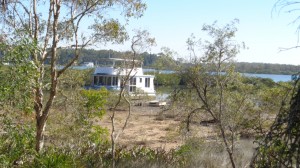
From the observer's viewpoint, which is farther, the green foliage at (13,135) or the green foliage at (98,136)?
the green foliage at (98,136)

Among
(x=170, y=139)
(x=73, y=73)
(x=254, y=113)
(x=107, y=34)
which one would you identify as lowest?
(x=170, y=139)

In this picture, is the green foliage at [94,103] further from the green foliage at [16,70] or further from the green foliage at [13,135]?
the green foliage at [16,70]

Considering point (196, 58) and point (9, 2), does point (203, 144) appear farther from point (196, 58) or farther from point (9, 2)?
point (9, 2)

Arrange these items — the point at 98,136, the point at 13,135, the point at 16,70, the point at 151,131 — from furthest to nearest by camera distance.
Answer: the point at 151,131, the point at 98,136, the point at 13,135, the point at 16,70

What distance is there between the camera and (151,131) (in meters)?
Answer: 24.5

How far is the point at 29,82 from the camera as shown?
240 inches

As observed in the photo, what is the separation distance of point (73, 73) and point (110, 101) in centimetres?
1762

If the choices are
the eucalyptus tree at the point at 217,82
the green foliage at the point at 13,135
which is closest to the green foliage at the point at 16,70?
the green foliage at the point at 13,135

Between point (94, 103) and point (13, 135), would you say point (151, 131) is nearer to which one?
point (94, 103)

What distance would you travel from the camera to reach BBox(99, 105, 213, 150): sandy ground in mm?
17212

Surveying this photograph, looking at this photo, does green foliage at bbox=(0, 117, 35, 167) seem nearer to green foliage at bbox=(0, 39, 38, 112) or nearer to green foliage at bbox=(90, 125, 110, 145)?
green foliage at bbox=(0, 39, 38, 112)

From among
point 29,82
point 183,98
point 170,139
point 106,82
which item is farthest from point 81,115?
point 106,82

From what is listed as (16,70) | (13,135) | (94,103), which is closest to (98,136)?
(94,103)

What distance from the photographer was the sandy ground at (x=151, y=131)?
17212mm
